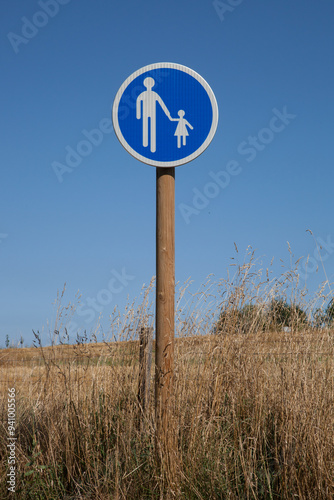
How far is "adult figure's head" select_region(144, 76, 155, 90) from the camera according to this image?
3.77 meters

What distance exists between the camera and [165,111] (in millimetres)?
3725

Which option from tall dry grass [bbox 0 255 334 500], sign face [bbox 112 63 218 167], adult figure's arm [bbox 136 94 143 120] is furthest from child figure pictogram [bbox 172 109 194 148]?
tall dry grass [bbox 0 255 334 500]

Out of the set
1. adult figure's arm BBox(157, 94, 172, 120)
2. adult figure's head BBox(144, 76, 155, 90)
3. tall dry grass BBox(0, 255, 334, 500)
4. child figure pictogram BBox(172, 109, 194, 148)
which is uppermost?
adult figure's head BBox(144, 76, 155, 90)

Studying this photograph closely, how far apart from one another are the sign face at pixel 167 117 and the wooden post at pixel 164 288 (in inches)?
8.4

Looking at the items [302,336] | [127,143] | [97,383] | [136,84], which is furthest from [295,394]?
[136,84]

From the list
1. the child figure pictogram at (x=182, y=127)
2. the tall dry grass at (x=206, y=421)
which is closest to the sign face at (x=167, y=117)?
the child figure pictogram at (x=182, y=127)

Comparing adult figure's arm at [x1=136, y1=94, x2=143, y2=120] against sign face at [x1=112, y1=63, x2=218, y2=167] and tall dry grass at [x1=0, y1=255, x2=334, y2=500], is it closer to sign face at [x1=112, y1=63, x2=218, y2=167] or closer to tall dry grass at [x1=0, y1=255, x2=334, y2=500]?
sign face at [x1=112, y1=63, x2=218, y2=167]

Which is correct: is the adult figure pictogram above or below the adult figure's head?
below

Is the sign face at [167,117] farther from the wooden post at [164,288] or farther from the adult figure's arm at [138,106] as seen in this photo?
the wooden post at [164,288]

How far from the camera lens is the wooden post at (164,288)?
3.67 meters

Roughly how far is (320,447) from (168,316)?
1.40 metres

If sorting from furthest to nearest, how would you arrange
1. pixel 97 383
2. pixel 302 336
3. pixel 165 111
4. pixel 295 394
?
pixel 97 383 → pixel 302 336 → pixel 165 111 → pixel 295 394

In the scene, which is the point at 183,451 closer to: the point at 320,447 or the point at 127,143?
the point at 320,447

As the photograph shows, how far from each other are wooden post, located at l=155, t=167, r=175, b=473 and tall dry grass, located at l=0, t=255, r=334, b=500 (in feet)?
0.55
